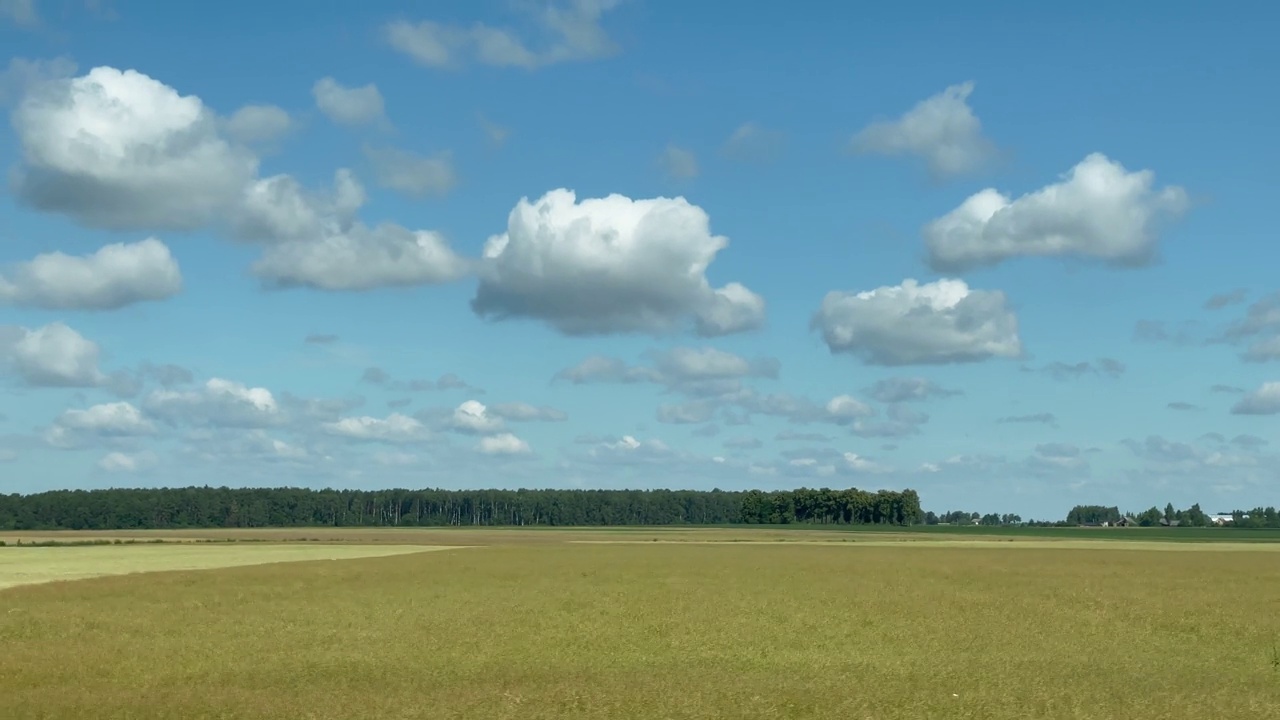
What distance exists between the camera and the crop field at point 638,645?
2962cm

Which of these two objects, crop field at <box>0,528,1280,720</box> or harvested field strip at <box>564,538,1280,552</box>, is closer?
crop field at <box>0,528,1280,720</box>

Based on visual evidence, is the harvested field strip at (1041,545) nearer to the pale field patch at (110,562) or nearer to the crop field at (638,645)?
the pale field patch at (110,562)

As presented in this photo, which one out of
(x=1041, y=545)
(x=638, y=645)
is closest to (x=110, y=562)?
(x=638, y=645)

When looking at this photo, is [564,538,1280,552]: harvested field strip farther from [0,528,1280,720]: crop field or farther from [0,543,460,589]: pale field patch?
[0,528,1280,720]: crop field

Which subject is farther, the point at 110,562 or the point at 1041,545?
the point at 1041,545

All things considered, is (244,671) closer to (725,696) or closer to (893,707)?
(725,696)

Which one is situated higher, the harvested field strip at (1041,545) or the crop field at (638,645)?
the harvested field strip at (1041,545)

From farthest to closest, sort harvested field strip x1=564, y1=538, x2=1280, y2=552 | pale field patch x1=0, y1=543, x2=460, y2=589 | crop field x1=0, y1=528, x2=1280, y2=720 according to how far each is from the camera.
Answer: harvested field strip x1=564, y1=538, x2=1280, y2=552
pale field patch x1=0, y1=543, x2=460, y2=589
crop field x1=0, y1=528, x2=1280, y2=720

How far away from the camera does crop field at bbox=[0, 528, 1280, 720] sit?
29.6m

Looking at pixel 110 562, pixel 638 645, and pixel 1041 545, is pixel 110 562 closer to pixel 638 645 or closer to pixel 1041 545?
pixel 638 645

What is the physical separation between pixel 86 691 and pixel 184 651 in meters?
7.38

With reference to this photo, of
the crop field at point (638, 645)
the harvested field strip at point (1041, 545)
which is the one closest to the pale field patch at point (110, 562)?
the crop field at point (638, 645)

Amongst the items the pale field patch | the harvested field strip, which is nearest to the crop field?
the pale field patch

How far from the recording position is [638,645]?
41688mm
